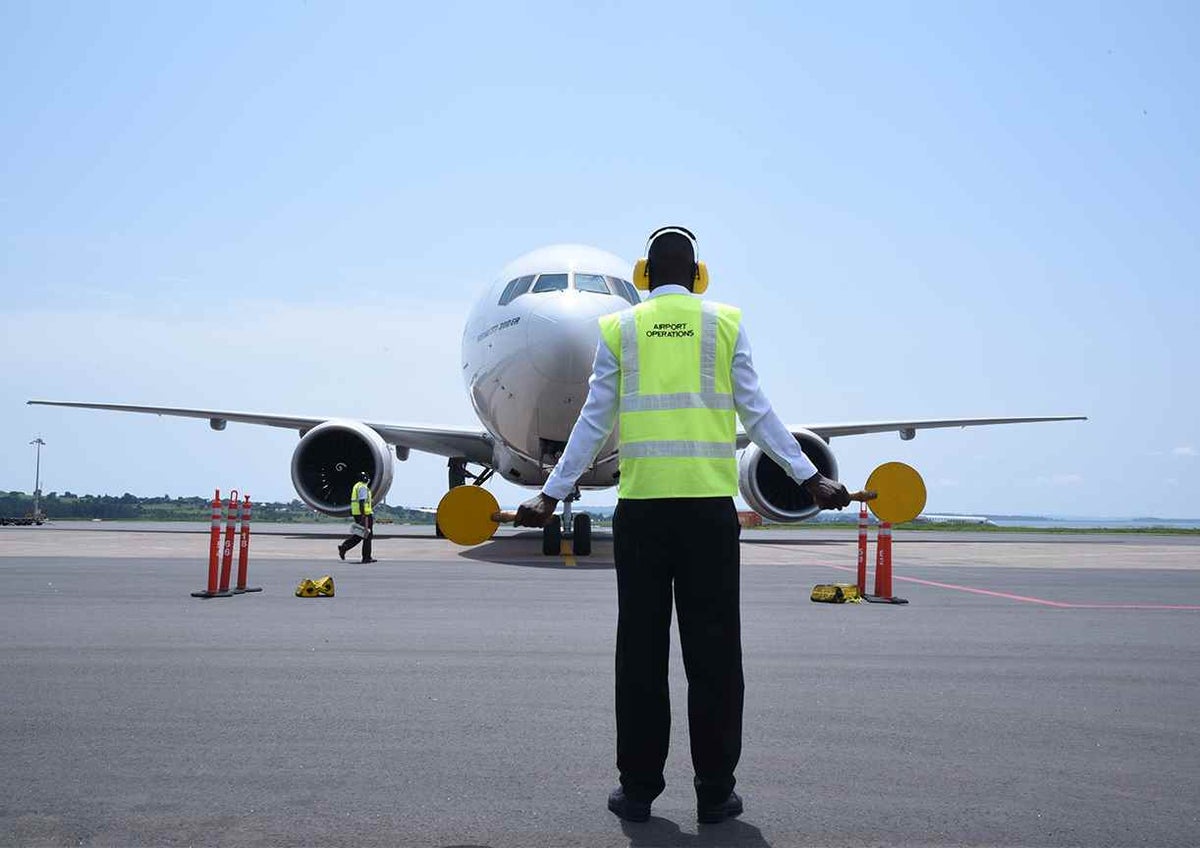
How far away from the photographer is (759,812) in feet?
9.81

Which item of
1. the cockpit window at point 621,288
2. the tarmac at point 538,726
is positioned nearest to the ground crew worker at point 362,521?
the cockpit window at point 621,288

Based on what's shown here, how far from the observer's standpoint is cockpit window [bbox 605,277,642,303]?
13.6 metres

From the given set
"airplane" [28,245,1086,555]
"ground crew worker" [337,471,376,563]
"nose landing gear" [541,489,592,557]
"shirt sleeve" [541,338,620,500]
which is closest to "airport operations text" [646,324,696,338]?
"shirt sleeve" [541,338,620,500]

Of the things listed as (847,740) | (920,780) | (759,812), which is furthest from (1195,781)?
(759,812)

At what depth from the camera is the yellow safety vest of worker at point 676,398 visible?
3.16 meters

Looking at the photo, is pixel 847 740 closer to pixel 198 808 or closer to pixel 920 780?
pixel 920 780

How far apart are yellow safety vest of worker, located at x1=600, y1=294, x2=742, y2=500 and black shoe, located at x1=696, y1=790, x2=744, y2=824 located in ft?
2.94

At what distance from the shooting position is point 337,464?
56.5 ft

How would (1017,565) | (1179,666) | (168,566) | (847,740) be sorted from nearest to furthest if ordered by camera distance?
(847,740) < (1179,666) < (168,566) < (1017,565)

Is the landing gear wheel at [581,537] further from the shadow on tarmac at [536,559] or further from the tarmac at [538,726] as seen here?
the tarmac at [538,726]

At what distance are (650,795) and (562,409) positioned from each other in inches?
387

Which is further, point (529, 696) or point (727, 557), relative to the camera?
point (529, 696)

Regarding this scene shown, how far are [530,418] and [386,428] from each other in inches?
255

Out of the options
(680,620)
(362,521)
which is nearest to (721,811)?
(680,620)
